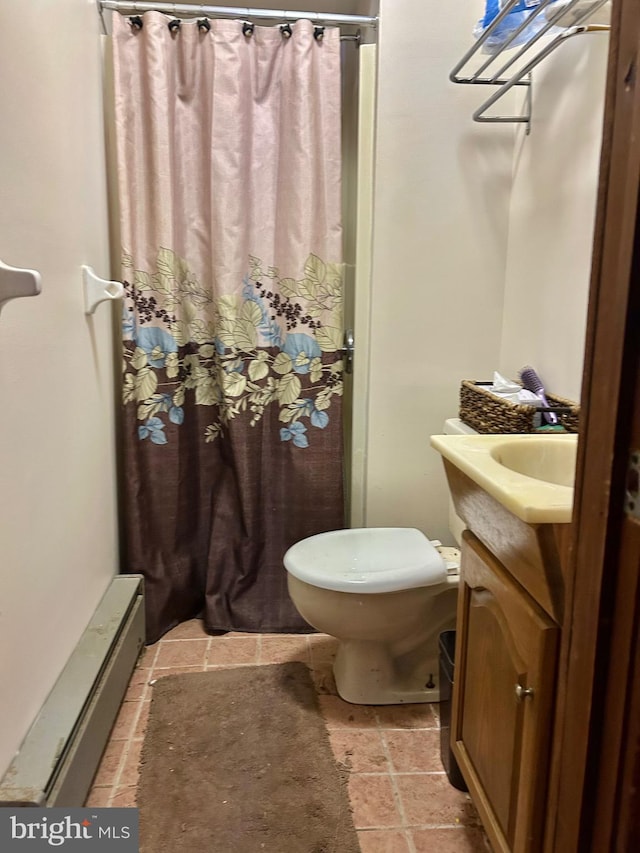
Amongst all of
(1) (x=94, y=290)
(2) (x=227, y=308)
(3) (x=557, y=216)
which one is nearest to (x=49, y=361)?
(1) (x=94, y=290)

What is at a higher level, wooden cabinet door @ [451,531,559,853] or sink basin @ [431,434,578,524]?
sink basin @ [431,434,578,524]

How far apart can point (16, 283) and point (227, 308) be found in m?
0.97

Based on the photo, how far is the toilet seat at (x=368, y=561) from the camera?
1.52 meters

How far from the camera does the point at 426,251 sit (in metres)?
1.90

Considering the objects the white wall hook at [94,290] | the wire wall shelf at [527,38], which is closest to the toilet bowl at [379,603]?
the white wall hook at [94,290]

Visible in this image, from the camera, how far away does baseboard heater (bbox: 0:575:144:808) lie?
42.0 inches

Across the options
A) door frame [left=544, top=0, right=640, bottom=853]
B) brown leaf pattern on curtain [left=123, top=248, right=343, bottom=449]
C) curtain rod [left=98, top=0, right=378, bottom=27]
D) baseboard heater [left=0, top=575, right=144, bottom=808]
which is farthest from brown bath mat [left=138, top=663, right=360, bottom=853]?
curtain rod [left=98, top=0, right=378, bottom=27]

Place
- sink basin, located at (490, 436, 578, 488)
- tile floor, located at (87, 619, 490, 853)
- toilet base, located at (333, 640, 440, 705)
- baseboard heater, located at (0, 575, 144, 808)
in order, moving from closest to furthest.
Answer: baseboard heater, located at (0, 575, 144, 808), sink basin, located at (490, 436, 578, 488), tile floor, located at (87, 619, 490, 853), toilet base, located at (333, 640, 440, 705)

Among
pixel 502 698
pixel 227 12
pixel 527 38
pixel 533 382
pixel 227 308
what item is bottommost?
pixel 502 698

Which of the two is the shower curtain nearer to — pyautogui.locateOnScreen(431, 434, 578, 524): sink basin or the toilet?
the toilet

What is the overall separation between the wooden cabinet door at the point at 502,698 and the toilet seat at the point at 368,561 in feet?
1.04

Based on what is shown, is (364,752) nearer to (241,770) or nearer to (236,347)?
(241,770)

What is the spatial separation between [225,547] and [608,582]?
1.62 meters

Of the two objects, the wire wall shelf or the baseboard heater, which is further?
the wire wall shelf
